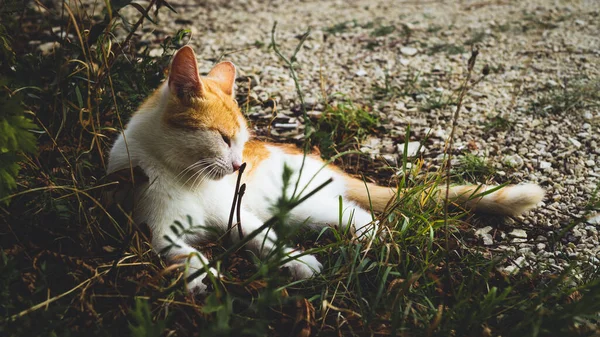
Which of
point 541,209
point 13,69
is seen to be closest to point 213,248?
point 13,69

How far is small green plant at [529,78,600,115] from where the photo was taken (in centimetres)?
311

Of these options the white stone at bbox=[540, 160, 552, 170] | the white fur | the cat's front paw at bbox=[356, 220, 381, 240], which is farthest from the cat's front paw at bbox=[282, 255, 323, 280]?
the white stone at bbox=[540, 160, 552, 170]

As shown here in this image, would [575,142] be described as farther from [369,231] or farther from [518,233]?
[369,231]

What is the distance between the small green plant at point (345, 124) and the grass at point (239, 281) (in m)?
0.82

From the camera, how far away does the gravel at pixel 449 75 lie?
2.48m

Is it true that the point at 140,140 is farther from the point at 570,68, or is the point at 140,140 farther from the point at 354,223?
the point at 570,68

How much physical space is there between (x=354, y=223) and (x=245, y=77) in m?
1.91

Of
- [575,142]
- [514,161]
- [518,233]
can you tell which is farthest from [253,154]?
[575,142]

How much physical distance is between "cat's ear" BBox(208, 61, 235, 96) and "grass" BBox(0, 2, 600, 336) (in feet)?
0.85

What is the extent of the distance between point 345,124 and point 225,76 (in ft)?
3.29

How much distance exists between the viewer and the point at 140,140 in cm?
199

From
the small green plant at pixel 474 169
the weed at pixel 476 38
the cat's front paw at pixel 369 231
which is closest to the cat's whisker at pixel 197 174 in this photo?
the cat's front paw at pixel 369 231

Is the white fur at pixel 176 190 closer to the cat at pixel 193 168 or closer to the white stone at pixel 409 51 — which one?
the cat at pixel 193 168

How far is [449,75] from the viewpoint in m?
3.69
